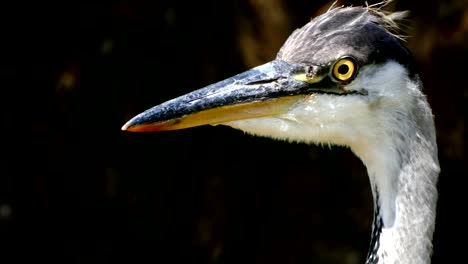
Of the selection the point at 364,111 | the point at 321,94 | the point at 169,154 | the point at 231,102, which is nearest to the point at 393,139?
the point at 364,111

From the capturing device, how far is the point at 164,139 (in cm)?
531

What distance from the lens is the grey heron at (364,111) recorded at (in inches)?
107

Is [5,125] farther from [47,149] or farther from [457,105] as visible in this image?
[457,105]

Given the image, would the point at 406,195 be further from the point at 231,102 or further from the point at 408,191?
the point at 231,102

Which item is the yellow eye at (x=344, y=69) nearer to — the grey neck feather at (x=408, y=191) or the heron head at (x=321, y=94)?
the heron head at (x=321, y=94)

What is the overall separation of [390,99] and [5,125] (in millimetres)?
3176

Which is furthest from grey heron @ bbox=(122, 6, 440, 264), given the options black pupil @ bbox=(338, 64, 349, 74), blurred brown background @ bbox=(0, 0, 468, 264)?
blurred brown background @ bbox=(0, 0, 468, 264)

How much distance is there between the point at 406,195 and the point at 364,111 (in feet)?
0.98

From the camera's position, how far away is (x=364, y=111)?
2.77 m

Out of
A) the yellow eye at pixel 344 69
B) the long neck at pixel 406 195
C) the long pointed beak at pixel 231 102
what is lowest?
the long neck at pixel 406 195

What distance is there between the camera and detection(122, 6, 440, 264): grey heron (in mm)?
2727

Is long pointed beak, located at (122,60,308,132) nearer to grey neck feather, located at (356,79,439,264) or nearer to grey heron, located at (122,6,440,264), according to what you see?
grey heron, located at (122,6,440,264)

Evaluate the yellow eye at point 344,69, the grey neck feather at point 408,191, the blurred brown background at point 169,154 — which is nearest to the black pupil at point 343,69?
the yellow eye at point 344,69

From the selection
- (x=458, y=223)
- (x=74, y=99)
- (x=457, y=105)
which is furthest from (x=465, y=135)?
(x=74, y=99)
